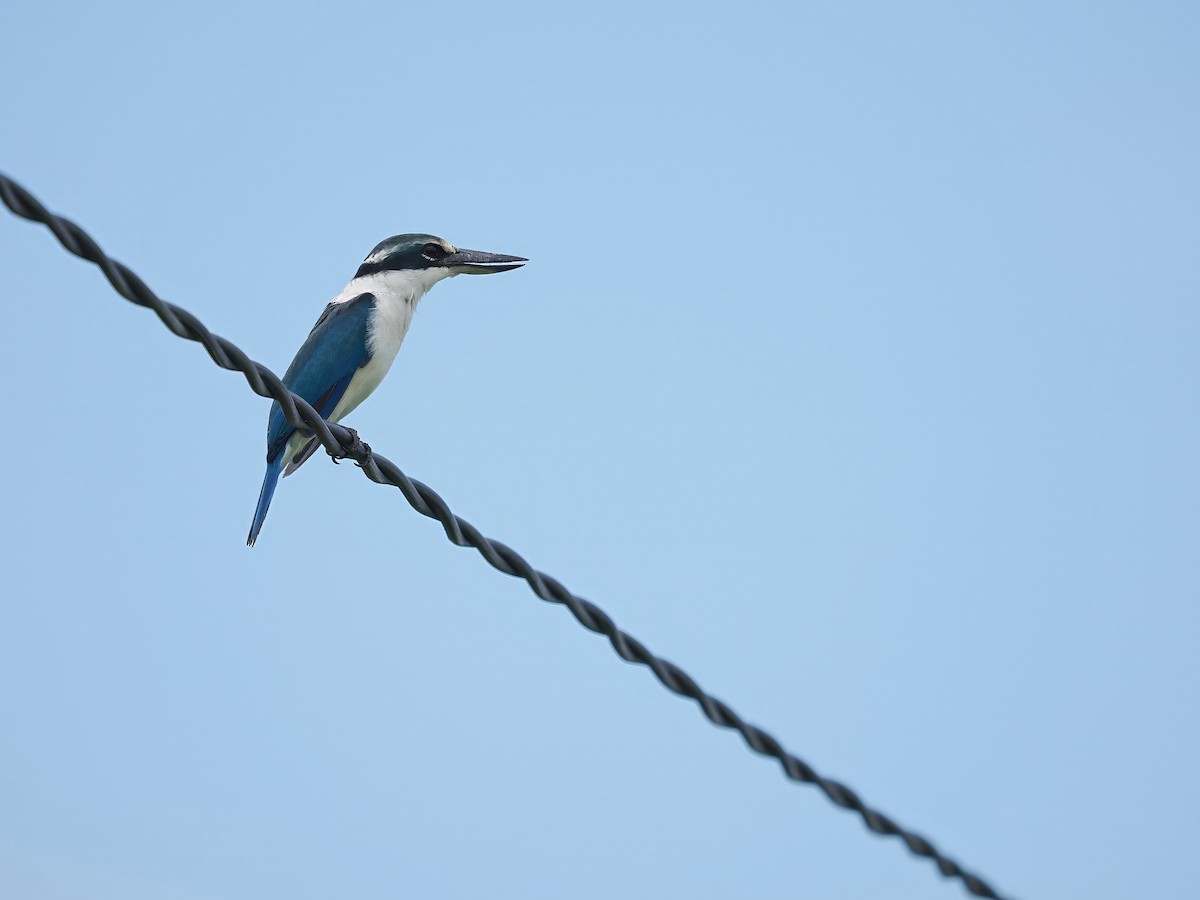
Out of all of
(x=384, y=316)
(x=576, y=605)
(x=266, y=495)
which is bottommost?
(x=576, y=605)

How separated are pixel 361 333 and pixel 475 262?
86 centimetres

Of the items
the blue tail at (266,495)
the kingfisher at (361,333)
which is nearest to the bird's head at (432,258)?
the kingfisher at (361,333)

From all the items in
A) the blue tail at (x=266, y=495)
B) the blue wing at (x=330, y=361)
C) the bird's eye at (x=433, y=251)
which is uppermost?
the bird's eye at (x=433, y=251)

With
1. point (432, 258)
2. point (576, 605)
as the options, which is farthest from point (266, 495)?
point (576, 605)

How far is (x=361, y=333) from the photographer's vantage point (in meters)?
6.60

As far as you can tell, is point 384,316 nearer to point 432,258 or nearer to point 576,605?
point 432,258

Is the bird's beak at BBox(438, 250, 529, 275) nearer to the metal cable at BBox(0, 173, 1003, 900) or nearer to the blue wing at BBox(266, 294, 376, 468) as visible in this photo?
the blue wing at BBox(266, 294, 376, 468)

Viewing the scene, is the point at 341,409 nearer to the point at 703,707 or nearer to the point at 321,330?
the point at 321,330

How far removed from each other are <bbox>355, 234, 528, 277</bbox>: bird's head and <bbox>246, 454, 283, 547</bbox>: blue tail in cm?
138

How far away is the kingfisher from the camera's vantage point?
250 inches

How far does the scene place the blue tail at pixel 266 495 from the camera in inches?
244

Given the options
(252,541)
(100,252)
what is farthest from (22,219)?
(252,541)

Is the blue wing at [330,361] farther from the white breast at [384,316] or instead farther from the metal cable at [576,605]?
the metal cable at [576,605]

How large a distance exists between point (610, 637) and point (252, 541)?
3.92 meters
